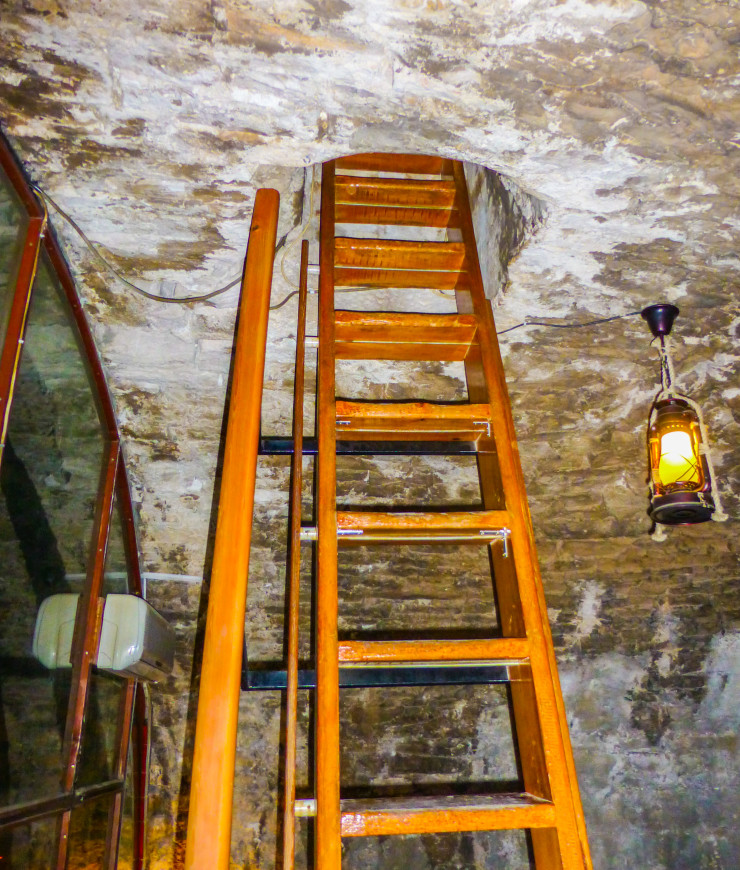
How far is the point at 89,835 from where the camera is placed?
9.59ft

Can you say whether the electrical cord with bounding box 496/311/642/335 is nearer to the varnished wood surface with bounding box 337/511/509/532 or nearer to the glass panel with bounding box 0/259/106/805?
the varnished wood surface with bounding box 337/511/509/532

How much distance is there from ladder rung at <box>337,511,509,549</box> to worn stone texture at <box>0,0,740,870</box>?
115cm

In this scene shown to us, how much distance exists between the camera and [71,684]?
2740mm

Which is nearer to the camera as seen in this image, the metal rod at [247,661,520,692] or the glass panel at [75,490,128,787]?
the metal rod at [247,661,520,692]

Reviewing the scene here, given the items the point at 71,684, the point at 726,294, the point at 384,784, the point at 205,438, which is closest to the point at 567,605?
the point at 384,784

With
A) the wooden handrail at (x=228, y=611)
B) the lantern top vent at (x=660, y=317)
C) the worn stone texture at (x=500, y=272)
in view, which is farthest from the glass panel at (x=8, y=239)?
the lantern top vent at (x=660, y=317)

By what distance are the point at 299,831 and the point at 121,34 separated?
366 cm

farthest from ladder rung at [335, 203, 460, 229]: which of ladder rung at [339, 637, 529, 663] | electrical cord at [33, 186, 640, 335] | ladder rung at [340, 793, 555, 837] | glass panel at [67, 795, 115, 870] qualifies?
glass panel at [67, 795, 115, 870]

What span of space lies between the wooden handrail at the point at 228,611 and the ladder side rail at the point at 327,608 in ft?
1.11

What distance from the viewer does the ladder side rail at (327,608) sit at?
1555 mm

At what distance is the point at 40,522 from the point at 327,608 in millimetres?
1451

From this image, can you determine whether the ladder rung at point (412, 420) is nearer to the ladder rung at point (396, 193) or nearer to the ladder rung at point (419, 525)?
the ladder rung at point (419, 525)

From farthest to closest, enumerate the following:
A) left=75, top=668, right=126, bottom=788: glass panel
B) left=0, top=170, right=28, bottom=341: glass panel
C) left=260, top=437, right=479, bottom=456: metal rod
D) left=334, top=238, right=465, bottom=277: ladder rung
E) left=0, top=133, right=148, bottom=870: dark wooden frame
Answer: left=75, top=668, right=126, bottom=788: glass panel → left=334, top=238, right=465, bottom=277: ladder rung → left=260, top=437, right=479, bottom=456: metal rod → left=0, top=133, right=148, bottom=870: dark wooden frame → left=0, top=170, right=28, bottom=341: glass panel

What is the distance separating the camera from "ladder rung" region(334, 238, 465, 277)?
2566 millimetres
